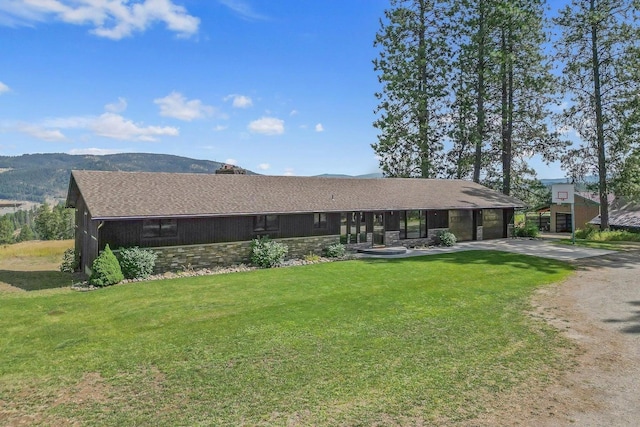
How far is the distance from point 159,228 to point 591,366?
1523 centimetres

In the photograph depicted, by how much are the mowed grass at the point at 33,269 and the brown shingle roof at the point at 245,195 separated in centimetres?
381

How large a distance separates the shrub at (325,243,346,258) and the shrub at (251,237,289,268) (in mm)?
Result: 2864

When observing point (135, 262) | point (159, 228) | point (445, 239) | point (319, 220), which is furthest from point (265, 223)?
point (445, 239)

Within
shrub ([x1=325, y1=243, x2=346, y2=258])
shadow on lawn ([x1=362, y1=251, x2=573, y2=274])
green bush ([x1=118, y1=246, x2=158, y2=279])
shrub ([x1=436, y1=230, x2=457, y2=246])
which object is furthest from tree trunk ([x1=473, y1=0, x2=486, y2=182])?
green bush ([x1=118, y1=246, x2=158, y2=279])

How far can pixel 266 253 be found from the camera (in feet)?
60.3

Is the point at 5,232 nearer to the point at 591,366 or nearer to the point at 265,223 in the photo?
the point at 265,223

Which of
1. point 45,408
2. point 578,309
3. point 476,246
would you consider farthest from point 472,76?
point 45,408

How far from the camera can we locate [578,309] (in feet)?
37.0

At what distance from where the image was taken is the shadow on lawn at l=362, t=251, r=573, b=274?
1778cm

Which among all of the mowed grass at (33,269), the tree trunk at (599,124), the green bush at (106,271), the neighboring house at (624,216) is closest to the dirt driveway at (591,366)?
the green bush at (106,271)

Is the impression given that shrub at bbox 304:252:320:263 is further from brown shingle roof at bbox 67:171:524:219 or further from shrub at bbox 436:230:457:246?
shrub at bbox 436:230:457:246

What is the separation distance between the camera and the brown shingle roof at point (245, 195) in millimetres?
16577

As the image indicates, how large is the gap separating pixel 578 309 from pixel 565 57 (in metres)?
28.2

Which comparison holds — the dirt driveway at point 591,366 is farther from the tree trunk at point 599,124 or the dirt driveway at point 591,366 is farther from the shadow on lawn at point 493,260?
the tree trunk at point 599,124
